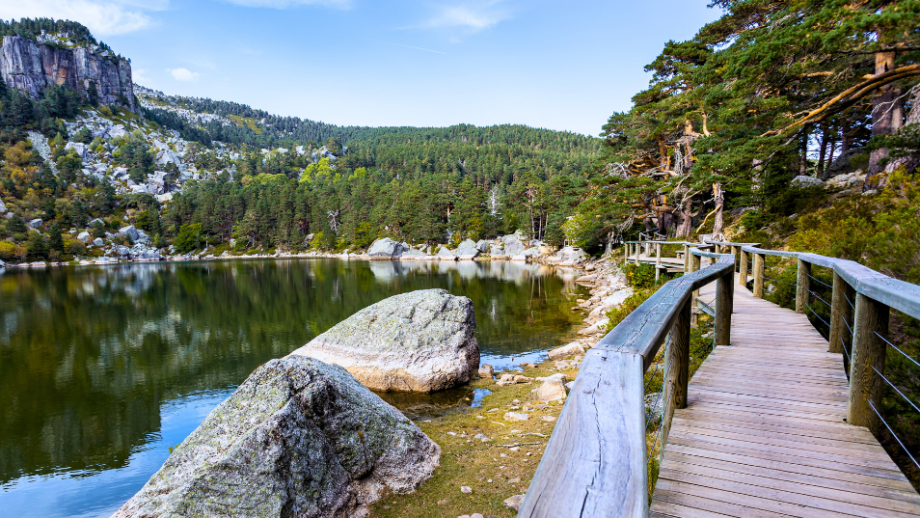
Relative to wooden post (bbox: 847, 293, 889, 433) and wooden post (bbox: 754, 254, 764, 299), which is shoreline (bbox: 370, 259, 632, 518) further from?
wooden post (bbox: 754, 254, 764, 299)

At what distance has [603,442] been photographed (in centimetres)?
116

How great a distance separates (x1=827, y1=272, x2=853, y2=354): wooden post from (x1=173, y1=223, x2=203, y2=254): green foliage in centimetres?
9407

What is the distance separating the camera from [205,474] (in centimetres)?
406

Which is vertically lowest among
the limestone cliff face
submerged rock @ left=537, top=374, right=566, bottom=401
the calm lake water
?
the calm lake water

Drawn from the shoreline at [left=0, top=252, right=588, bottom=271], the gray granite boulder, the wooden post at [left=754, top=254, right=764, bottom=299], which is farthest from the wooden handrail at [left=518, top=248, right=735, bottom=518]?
the gray granite boulder

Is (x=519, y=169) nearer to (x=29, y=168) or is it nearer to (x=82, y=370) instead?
(x=82, y=370)

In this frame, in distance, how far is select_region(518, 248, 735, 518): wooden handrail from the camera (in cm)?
92

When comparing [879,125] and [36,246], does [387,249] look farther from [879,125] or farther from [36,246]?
[879,125]

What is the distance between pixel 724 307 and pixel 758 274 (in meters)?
3.89

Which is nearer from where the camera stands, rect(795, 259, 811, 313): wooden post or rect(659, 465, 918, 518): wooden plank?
rect(659, 465, 918, 518): wooden plank

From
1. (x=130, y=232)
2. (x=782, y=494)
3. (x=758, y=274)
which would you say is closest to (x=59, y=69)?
(x=130, y=232)

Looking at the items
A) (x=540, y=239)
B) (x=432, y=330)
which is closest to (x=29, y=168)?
(x=540, y=239)

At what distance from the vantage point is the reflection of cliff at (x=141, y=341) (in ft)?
31.3

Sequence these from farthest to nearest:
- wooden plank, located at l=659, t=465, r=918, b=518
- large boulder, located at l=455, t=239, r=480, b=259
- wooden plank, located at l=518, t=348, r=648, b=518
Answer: large boulder, located at l=455, t=239, r=480, b=259 < wooden plank, located at l=659, t=465, r=918, b=518 < wooden plank, located at l=518, t=348, r=648, b=518
